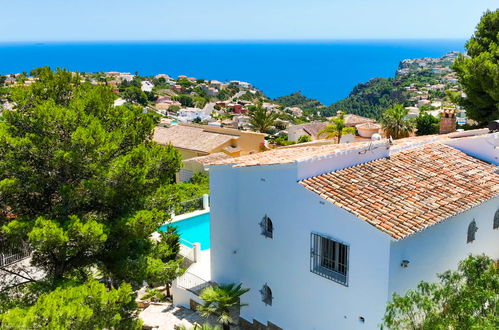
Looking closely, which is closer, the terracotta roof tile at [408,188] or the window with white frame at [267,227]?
the terracotta roof tile at [408,188]

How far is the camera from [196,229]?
2466cm

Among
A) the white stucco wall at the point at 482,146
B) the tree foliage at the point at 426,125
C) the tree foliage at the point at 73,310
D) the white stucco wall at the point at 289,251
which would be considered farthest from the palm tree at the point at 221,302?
the tree foliage at the point at 426,125

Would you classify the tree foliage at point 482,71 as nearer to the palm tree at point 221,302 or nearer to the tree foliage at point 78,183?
the palm tree at point 221,302

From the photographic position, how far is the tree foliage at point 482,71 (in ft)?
86.0

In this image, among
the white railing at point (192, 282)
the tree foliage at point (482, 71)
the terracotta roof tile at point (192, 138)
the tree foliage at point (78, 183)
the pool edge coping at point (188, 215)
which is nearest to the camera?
the tree foliage at point (78, 183)

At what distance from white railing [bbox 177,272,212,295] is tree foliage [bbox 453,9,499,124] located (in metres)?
19.7

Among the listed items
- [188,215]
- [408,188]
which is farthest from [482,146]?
[188,215]

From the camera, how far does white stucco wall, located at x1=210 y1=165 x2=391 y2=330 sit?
38.8 feet

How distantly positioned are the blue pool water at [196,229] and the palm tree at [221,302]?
795 centimetres

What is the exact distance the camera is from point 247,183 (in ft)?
49.4

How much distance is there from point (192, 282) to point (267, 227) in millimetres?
4596

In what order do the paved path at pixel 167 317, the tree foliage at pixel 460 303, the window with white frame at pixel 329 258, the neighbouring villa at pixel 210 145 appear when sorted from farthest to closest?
the neighbouring villa at pixel 210 145 → the paved path at pixel 167 317 → the window with white frame at pixel 329 258 → the tree foliage at pixel 460 303

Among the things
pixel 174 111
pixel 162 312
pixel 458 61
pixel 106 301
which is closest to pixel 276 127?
pixel 174 111

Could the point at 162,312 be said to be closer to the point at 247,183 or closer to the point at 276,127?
the point at 247,183
